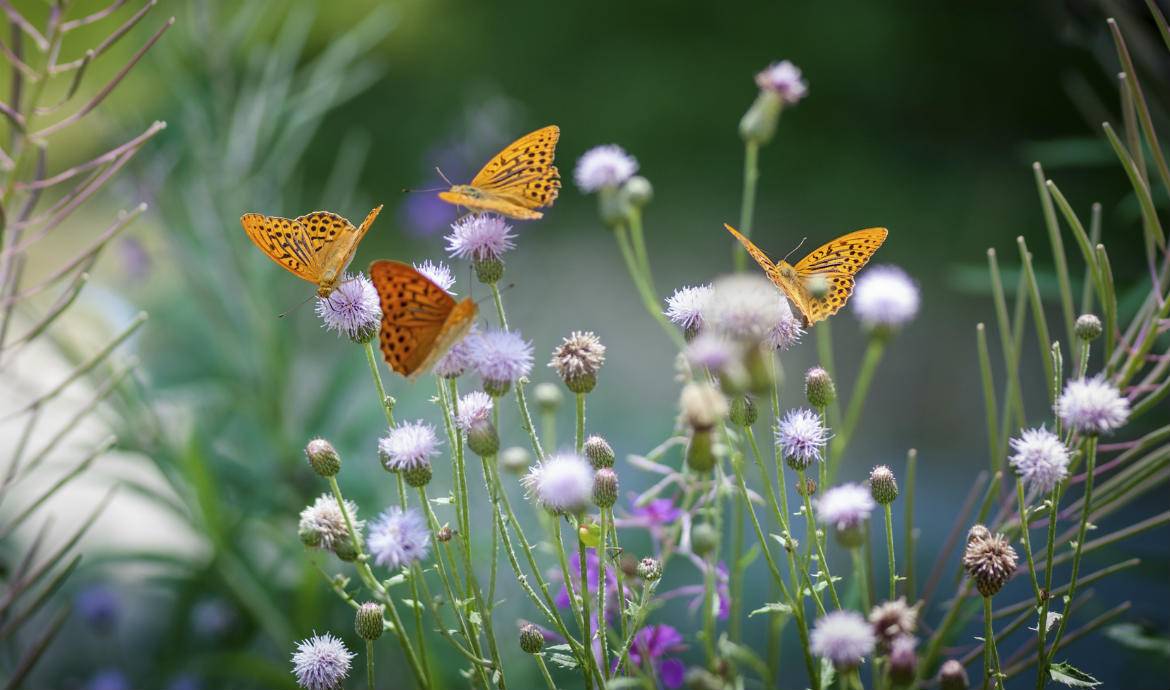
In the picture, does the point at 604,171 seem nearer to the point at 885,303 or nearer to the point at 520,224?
the point at 885,303

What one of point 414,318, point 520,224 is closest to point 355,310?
point 414,318

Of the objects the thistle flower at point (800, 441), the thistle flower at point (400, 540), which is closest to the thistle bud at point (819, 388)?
the thistle flower at point (800, 441)

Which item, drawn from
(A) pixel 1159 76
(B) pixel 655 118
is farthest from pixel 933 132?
(A) pixel 1159 76

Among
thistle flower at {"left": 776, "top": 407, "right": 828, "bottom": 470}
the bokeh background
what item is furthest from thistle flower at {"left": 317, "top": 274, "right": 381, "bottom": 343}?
the bokeh background

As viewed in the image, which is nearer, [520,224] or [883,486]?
[883,486]

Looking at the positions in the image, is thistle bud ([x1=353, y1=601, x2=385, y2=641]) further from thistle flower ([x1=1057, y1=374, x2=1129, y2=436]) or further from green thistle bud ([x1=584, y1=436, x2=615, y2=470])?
thistle flower ([x1=1057, y1=374, x2=1129, y2=436])

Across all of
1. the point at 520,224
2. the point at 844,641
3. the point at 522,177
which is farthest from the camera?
the point at 520,224
